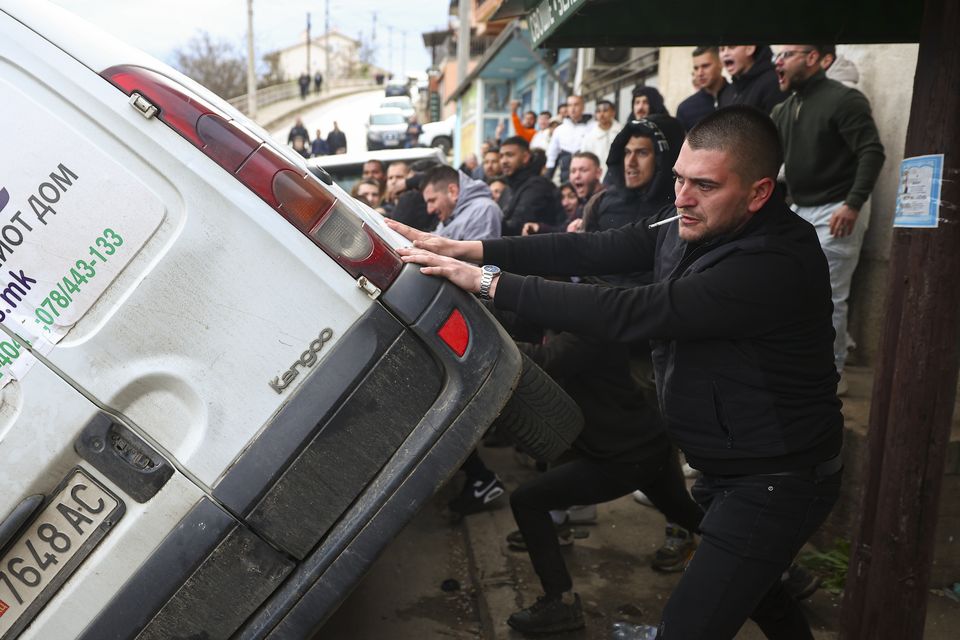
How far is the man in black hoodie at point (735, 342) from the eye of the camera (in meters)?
2.46

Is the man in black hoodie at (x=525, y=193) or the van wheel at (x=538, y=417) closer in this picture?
the van wheel at (x=538, y=417)

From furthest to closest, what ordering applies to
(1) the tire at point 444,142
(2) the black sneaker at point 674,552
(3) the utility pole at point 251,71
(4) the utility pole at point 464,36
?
(3) the utility pole at point 251,71, (1) the tire at point 444,142, (4) the utility pole at point 464,36, (2) the black sneaker at point 674,552

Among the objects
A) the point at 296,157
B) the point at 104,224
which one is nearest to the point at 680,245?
the point at 296,157

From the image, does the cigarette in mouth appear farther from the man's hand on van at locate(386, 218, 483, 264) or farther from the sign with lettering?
the sign with lettering

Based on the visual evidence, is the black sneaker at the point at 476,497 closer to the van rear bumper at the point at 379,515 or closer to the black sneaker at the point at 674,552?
the black sneaker at the point at 674,552

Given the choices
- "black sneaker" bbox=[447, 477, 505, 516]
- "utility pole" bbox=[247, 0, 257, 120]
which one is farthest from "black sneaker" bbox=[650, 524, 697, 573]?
"utility pole" bbox=[247, 0, 257, 120]

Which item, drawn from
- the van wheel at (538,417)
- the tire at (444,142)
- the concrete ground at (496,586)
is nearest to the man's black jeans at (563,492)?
the concrete ground at (496,586)

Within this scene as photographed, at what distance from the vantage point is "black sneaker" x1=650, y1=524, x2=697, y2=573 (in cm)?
438

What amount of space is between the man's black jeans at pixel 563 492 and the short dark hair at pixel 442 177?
324 centimetres

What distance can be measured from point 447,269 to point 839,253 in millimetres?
3461

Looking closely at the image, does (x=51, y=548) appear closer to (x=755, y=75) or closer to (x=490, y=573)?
(x=490, y=573)

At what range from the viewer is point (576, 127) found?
1116 cm

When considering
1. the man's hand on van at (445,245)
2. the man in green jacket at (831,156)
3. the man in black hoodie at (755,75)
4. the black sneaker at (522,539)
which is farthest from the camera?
the man in black hoodie at (755,75)

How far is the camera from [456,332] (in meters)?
2.59
